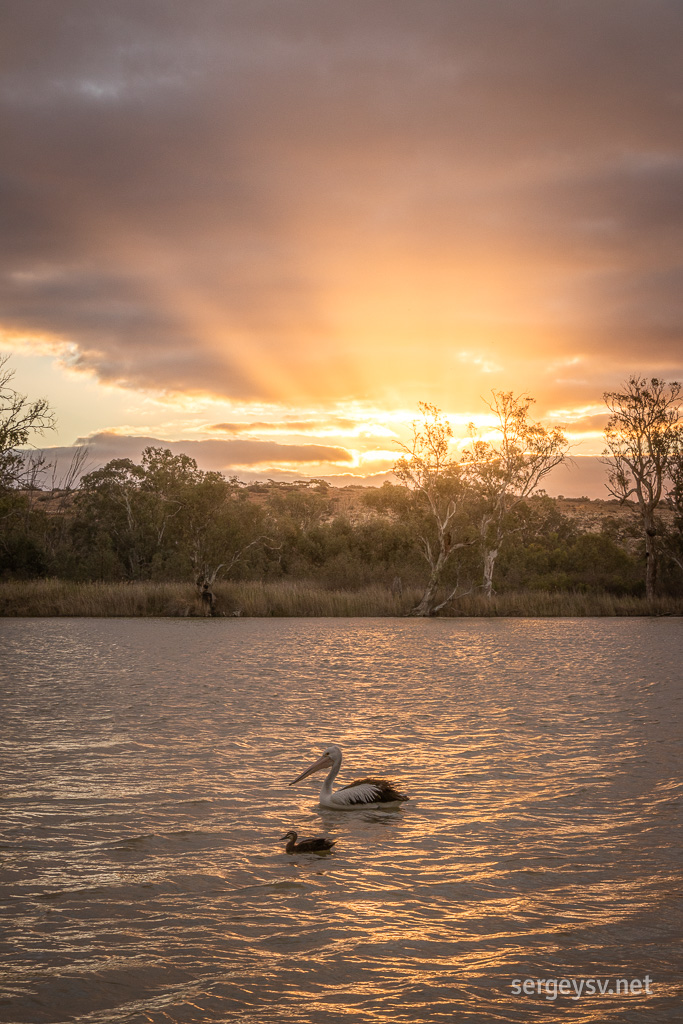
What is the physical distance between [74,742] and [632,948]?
956cm

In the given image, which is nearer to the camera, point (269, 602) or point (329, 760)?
point (329, 760)

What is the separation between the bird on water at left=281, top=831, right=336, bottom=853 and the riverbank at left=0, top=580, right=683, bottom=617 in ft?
124

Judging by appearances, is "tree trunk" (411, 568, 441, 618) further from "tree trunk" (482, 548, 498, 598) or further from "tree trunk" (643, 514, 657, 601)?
"tree trunk" (643, 514, 657, 601)

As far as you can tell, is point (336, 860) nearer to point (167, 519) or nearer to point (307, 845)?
point (307, 845)

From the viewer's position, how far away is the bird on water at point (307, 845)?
8.42 metres

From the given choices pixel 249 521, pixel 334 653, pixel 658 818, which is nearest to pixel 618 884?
pixel 658 818

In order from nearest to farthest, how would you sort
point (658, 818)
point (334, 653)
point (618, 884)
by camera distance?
point (618, 884) → point (658, 818) → point (334, 653)

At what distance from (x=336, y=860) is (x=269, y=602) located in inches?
1514

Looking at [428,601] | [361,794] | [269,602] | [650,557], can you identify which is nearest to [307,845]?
[361,794]

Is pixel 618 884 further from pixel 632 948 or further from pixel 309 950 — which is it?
pixel 309 950

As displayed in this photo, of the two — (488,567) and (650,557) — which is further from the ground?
(650,557)

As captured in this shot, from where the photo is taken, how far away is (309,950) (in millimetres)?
6312

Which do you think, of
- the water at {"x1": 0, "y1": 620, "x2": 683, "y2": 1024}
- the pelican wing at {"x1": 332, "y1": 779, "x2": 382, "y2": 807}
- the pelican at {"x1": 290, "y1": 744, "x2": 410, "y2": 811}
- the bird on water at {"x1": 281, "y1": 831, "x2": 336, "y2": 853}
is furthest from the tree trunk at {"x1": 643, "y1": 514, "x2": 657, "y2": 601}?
the bird on water at {"x1": 281, "y1": 831, "x2": 336, "y2": 853}

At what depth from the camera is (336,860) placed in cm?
847
